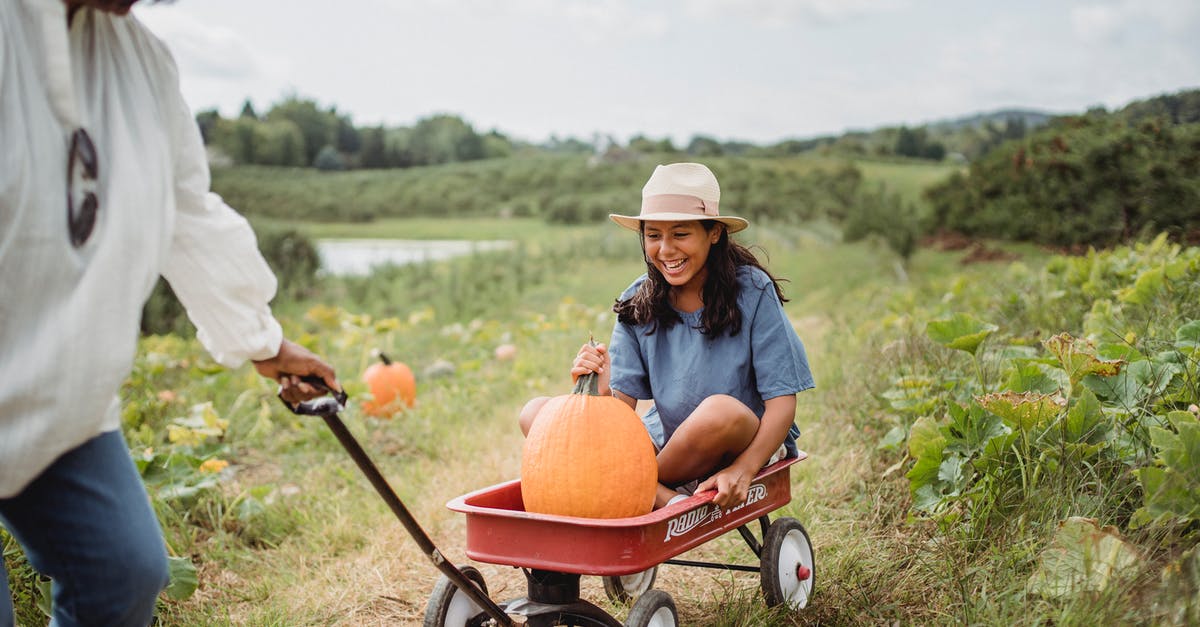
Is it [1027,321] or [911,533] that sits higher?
[1027,321]

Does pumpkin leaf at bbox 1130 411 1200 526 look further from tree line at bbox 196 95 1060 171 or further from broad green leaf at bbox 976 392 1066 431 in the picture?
tree line at bbox 196 95 1060 171

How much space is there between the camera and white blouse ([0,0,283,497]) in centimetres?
145

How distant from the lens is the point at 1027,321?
4793mm

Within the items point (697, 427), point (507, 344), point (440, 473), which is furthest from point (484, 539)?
point (507, 344)

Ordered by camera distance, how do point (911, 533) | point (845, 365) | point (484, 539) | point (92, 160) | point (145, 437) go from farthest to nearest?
point (845, 365), point (145, 437), point (911, 533), point (484, 539), point (92, 160)

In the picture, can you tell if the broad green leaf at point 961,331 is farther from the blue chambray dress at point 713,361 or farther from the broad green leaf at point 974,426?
the blue chambray dress at point 713,361

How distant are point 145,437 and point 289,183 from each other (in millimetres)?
22582

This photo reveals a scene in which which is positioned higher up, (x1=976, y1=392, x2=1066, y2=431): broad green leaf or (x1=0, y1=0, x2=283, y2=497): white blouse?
(x1=0, y1=0, x2=283, y2=497): white blouse

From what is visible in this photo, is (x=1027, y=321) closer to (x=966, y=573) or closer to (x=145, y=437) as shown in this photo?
(x=966, y=573)

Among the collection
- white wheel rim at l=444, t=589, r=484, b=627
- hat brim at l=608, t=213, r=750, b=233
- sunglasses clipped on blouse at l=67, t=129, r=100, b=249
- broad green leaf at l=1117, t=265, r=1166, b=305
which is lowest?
white wheel rim at l=444, t=589, r=484, b=627

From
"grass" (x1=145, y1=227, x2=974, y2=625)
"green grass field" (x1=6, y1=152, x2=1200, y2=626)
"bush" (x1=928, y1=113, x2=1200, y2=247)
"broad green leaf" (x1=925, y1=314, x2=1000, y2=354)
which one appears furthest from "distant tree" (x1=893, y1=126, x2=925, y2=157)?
"broad green leaf" (x1=925, y1=314, x2=1000, y2=354)

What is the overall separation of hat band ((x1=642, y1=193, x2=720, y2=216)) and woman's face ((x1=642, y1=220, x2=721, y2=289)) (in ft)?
0.17

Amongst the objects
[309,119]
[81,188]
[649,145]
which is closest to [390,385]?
[81,188]

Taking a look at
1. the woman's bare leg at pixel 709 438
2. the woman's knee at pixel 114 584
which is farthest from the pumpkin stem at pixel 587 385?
the woman's knee at pixel 114 584
